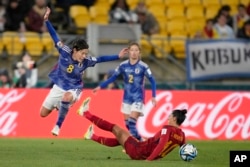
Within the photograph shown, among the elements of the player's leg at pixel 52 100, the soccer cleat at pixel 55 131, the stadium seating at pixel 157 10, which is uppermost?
the stadium seating at pixel 157 10

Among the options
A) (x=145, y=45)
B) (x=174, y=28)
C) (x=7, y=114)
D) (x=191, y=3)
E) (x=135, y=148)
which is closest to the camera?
(x=135, y=148)

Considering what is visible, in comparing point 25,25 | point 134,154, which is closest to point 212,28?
point 25,25

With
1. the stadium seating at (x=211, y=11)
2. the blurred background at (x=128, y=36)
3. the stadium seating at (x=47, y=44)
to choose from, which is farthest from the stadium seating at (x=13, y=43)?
the stadium seating at (x=211, y=11)

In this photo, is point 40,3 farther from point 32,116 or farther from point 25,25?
point 32,116

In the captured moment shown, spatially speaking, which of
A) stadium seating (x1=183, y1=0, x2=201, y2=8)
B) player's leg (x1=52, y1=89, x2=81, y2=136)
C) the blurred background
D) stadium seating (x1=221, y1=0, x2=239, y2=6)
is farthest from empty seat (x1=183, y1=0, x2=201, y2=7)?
player's leg (x1=52, y1=89, x2=81, y2=136)

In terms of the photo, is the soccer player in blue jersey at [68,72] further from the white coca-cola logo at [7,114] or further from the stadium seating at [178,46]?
the stadium seating at [178,46]

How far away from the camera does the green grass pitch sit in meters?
14.7

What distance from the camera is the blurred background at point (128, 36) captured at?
25.9 m

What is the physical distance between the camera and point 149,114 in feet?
78.0

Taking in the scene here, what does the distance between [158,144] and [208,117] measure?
30.2 feet

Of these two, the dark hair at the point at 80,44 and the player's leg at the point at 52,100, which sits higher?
the dark hair at the point at 80,44

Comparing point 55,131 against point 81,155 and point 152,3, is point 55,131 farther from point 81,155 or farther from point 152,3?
point 152,3

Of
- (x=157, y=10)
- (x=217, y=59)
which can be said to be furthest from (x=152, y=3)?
(x=217, y=59)

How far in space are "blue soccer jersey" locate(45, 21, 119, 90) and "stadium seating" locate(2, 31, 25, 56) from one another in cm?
801
